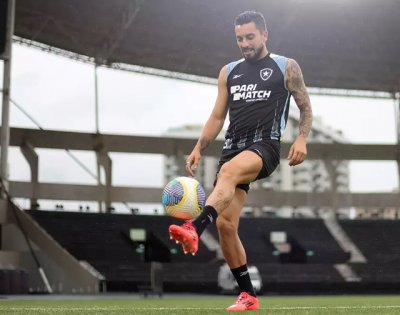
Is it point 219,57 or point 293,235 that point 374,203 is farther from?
point 219,57

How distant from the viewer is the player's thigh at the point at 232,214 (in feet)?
20.8

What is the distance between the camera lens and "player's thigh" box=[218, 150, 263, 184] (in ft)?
19.6

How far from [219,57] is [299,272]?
12.6 metres

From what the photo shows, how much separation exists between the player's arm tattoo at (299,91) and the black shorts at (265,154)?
285mm

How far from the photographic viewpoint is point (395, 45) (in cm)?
4081

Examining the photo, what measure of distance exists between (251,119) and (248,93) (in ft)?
0.79

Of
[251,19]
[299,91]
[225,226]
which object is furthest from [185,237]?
[251,19]

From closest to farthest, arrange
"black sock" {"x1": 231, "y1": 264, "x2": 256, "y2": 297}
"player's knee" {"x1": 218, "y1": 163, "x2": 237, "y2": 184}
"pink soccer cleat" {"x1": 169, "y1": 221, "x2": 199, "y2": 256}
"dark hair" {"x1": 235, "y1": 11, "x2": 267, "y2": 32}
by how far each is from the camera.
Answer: "pink soccer cleat" {"x1": 169, "y1": 221, "x2": 199, "y2": 256} → "player's knee" {"x1": 218, "y1": 163, "x2": 237, "y2": 184} → "dark hair" {"x1": 235, "y1": 11, "x2": 267, "y2": 32} → "black sock" {"x1": 231, "y1": 264, "x2": 256, "y2": 297}

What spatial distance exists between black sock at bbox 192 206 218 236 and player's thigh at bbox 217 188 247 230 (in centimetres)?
53

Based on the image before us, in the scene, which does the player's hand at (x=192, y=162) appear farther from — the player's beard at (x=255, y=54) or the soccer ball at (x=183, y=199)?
the player's beard at (x=255, y=54)

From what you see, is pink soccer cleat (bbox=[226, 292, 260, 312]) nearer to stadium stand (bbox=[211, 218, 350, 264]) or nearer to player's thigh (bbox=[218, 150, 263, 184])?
player's thigh (bbox=[218, 150, 263, 184])

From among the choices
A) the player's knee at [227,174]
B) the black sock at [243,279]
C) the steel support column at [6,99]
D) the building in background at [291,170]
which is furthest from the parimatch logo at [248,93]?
the building in background at [291,170]

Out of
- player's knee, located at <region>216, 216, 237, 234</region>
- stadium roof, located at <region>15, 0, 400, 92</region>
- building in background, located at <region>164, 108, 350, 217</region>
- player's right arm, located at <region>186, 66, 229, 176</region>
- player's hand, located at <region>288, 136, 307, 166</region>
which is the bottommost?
player's knee, located at <region>216, 216, 237, 234</region>

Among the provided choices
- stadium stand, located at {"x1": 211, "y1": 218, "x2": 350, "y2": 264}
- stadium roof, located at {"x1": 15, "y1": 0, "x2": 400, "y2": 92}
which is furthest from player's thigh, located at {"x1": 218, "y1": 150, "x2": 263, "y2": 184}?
stadium stand, located at {"x1": 211, "y1": 218, "x2": 350, "y2": 264}
